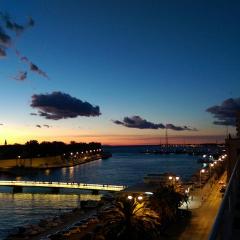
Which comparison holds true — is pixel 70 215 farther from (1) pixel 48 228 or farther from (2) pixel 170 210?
(2) pixel 170 210

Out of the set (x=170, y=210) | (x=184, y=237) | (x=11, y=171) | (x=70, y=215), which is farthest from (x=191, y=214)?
(x=11, y=171)

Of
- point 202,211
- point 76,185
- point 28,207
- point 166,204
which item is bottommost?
point 28,207

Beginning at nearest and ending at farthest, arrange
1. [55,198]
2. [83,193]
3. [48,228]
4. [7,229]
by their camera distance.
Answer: [48,228] < [7,229] < [55,198] < [83,193]

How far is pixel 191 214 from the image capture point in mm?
57188

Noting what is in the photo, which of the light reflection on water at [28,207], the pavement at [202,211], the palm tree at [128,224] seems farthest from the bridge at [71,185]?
the palm tree at [128,224]

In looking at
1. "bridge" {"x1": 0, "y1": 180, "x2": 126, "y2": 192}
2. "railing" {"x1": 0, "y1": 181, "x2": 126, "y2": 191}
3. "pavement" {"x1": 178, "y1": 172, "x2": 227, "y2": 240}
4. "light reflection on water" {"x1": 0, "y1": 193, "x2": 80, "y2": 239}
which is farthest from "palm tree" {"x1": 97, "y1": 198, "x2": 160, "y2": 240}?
"railing" {"x1": 0, "y1": 181, "x2": 126, "y2": 191}

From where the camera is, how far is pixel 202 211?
59.2m

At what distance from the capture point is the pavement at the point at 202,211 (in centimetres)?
4628

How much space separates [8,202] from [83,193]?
64.9ft

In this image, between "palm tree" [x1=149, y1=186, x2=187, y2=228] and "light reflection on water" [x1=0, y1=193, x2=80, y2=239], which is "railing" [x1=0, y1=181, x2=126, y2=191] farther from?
"palm tree" [x1=149, y1=186, x2=187, y2=228]

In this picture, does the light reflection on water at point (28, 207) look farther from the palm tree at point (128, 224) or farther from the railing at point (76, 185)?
the palm tree at point (128, 224)

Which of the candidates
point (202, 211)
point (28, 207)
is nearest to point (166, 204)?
point (202, 211)

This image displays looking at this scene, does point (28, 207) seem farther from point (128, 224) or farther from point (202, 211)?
point (128, 224)

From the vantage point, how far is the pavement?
152ft
